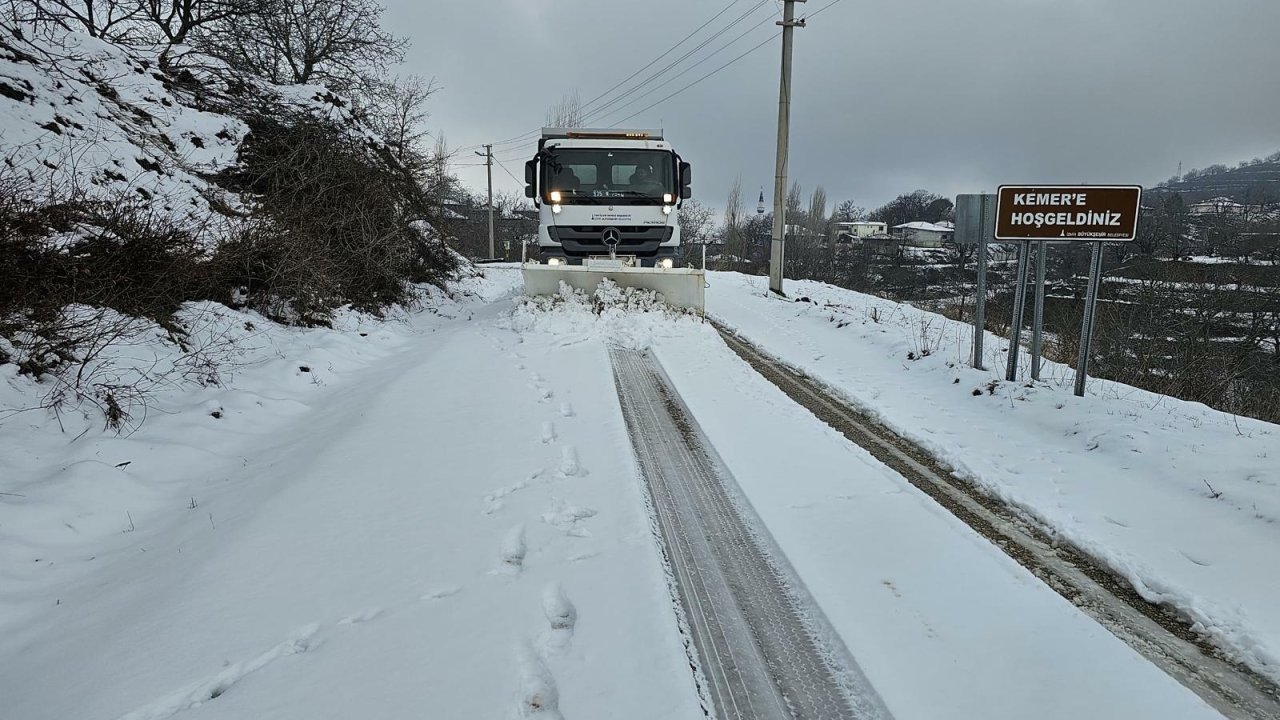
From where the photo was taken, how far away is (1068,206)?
18.6 feet

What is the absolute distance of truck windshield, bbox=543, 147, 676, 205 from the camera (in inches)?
404

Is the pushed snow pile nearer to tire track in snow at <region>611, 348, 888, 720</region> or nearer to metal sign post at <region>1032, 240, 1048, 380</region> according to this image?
tire track in snow at <region>611, 348, 888, 720</region>

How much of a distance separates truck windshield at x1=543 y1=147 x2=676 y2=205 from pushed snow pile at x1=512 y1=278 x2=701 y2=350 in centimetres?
174

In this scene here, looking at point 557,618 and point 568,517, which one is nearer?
point 557,618

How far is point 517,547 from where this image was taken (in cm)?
304

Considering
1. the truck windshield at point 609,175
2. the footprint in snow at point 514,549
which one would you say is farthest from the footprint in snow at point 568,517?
the truck windshield at point 609,175

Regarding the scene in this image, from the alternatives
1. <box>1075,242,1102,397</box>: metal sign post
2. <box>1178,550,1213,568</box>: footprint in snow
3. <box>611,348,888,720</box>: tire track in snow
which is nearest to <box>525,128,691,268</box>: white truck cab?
<box>1075,242,1102,397</box>: metal sign post

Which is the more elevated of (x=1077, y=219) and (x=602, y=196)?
(x=602, y=196)

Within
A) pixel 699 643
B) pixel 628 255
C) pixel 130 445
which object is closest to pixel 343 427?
pixel 130 445

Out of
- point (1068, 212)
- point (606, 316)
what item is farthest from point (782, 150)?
point (1068, 212)

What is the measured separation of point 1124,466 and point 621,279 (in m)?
6.93

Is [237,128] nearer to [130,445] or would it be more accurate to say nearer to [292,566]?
[130,445]

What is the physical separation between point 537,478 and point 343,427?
2133 millimetres

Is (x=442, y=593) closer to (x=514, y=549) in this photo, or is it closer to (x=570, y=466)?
(x=514, y=549)
